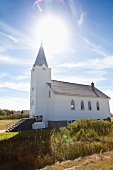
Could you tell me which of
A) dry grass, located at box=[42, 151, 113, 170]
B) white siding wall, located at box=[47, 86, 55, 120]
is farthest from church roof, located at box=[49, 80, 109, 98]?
dry grass, located at box=[42, 151, 113, 170]

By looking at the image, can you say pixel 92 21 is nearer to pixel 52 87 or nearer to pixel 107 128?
pixel 107 128

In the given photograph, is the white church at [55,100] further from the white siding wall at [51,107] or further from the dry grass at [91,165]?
the dry grass at [91,165]

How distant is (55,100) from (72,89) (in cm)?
543

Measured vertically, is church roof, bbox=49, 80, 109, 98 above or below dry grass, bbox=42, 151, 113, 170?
above

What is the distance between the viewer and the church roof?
2595 centimetres

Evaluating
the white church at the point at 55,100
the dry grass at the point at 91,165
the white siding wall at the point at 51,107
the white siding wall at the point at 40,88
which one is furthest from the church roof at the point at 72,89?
the dry grass at the point at 91,165

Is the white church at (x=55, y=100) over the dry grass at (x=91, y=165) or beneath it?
over

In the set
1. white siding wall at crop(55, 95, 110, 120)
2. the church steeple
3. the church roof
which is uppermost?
the church steeple

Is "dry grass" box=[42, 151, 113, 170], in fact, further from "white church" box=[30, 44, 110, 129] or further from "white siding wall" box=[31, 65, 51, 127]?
"white siding wall" box=[31, 65, 51, 127]

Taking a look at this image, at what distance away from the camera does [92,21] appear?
11.0m

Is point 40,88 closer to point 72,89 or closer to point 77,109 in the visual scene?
point 72,89

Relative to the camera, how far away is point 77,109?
2669cm

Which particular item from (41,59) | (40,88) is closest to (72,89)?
(40,88)

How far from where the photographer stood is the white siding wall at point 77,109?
24.5 m
